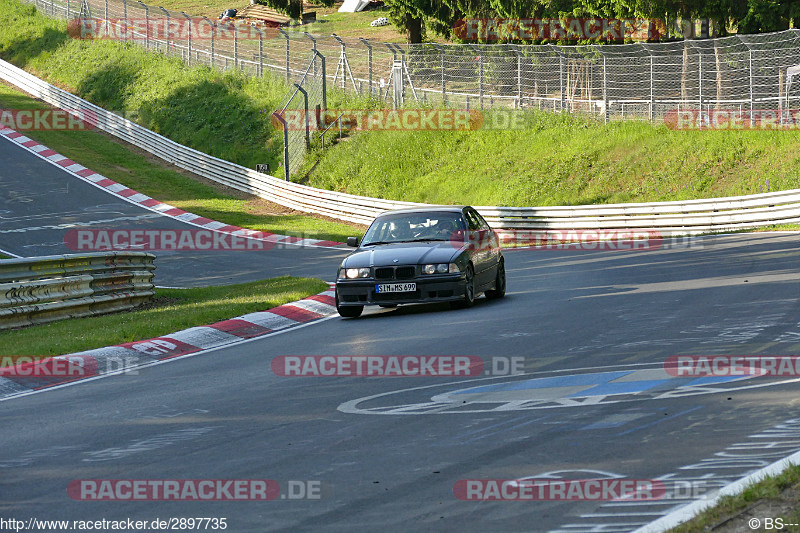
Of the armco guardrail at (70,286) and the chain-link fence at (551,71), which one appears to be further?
the chain-link fence at (551,71)

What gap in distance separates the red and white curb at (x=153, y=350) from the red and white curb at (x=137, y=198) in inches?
539

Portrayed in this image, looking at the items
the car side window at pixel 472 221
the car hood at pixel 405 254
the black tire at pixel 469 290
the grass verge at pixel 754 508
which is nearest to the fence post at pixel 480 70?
the car side window at pixel 472 221

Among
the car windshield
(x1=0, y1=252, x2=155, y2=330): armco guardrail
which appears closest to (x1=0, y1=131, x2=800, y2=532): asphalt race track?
the car windshield

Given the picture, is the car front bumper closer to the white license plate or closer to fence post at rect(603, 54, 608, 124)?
the white license plate

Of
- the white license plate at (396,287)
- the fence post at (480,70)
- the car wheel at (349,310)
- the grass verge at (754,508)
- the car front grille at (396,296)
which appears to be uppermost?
the fence post at (480,70)

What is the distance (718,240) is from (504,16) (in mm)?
20118

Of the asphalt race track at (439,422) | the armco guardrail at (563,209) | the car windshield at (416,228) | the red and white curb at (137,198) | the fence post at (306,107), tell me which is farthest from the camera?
the fence post at (306,107)

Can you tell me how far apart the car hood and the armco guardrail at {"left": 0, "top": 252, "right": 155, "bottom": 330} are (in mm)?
4067

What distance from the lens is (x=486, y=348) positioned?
9820 millimetres

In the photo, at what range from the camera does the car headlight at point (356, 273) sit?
1327 centimetres

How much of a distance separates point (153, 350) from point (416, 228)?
15.0 feet

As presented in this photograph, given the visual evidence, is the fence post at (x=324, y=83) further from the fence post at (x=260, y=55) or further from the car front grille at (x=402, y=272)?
the car front grille at (x=402, y=272)

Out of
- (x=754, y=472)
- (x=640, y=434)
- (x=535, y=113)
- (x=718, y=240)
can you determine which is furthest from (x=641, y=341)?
(x=535, y=113)

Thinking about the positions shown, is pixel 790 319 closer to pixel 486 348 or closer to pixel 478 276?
pixel 486 348
